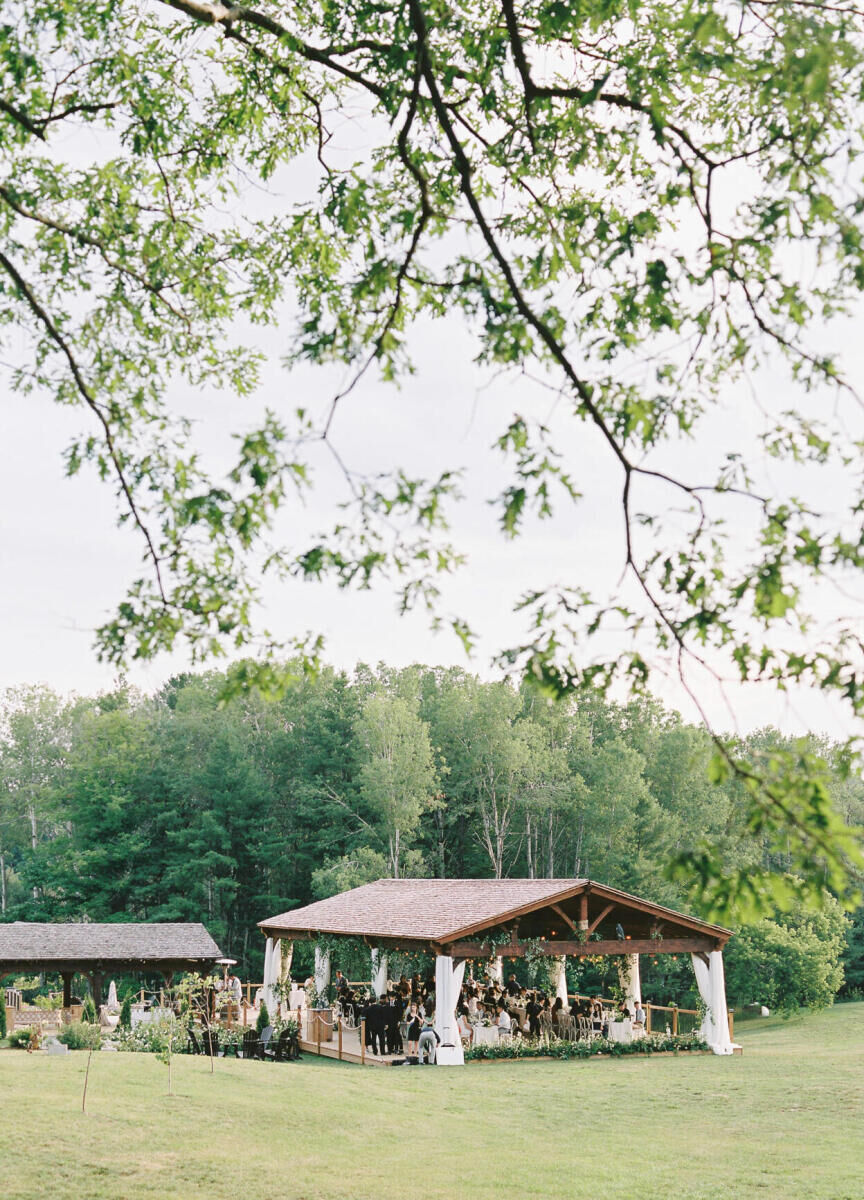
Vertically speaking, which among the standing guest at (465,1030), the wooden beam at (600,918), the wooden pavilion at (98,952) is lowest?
the standing guest at (465,1030)

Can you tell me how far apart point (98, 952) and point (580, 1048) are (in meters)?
13.7

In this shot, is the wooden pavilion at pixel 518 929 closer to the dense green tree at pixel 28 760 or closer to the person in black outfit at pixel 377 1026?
the person in black outfit at pixel 377 1026

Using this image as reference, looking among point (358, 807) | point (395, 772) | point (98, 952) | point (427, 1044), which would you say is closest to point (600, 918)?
point (427, 1044)

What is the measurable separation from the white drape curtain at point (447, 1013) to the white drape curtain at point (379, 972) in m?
3.55

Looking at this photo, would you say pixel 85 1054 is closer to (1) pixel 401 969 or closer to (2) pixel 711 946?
(2) pixel 711 946

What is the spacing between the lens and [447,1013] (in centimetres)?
2038

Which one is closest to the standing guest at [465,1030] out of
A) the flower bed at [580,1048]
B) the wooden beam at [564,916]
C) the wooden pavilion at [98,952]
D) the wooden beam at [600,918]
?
the flower bed at [580,1048]

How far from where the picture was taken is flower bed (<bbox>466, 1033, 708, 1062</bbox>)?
2100cm

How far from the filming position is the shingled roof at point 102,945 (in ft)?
93.8

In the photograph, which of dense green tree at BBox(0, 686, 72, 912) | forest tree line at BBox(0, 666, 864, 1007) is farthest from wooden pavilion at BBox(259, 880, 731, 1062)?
dense green tree at BBox(0, 686, 72, 912)

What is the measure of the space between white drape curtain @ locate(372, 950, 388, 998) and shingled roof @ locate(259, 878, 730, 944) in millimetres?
767

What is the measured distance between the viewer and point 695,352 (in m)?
6.66

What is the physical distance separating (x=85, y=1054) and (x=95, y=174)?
56.0ft

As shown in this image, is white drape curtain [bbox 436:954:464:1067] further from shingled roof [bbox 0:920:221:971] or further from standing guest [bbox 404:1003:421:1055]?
shingled roof [bbox 0:920:221:971]
